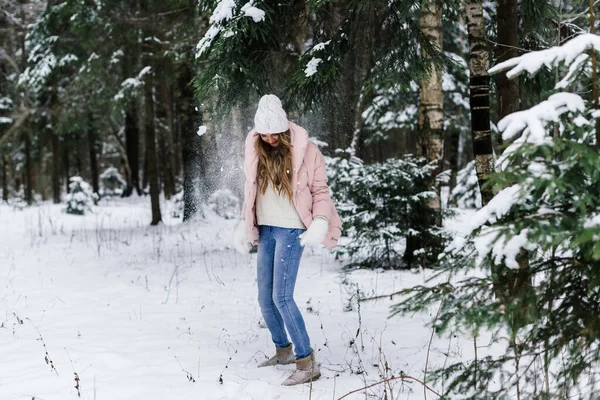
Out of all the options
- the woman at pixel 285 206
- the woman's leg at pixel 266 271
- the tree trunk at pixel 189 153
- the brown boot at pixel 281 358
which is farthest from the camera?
the tree trunk at pixel 189 153

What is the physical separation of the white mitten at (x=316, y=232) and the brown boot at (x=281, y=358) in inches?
41.9

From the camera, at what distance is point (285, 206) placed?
4.06m

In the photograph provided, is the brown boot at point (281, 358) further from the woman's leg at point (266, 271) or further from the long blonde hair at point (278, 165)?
the long blonde hair at point (278, 165)

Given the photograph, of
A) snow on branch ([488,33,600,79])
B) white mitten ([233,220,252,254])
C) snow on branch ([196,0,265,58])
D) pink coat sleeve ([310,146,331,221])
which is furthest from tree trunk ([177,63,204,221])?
snow on branch ([488,33,600,79])

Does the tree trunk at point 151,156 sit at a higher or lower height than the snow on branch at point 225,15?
lower

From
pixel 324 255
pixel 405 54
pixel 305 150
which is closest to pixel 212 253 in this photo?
pixel 324 255

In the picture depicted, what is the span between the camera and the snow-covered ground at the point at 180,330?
12.8ft

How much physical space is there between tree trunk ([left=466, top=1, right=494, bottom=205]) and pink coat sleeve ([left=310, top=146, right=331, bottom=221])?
1.66m

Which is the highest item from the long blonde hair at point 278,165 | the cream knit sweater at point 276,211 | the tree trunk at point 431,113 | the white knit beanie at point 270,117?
the tree trunk at point 431,113

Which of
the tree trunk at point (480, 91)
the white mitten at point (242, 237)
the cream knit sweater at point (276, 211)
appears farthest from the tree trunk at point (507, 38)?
the white mitten at point (242, 237)

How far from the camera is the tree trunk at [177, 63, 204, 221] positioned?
11.9 m

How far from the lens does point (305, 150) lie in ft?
13.2

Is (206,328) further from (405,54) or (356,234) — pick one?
(405,54)

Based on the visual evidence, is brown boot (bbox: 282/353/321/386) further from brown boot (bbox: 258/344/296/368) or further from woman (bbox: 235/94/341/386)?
brown boot (bbox: 258/344/296/368)
